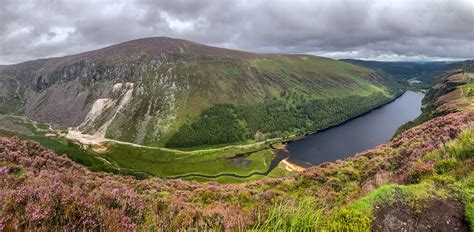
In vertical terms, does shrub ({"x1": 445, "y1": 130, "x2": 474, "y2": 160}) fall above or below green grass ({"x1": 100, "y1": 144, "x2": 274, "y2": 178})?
above

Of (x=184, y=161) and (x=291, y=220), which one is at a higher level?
(x=291, y=220)

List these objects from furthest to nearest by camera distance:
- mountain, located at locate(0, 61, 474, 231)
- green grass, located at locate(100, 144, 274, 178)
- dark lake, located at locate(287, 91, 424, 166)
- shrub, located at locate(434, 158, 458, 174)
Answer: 1. dark lake, located at locate(287, 91, 424, 166)
2. green grass, located at locate(100, 144, 274, 178)
3. shrub, located at locate(434, 158, 458, 174)
4. mountain, located at locate(0, 61, 474, 231)

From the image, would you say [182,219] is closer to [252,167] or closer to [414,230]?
[414,230]

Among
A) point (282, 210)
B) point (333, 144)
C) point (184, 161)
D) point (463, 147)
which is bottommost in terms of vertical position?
point (184, 161)

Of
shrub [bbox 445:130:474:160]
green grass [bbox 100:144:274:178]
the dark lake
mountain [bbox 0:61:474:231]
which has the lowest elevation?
green grass [bbox 100:144:274:178]

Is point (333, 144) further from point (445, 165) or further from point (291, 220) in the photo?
point (291, 220)

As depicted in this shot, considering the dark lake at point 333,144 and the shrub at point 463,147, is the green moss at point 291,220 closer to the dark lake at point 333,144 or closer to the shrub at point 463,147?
the shrub at point 463,147

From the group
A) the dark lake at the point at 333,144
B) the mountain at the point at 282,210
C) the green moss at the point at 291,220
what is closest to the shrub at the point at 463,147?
the mountain at the point at 282,210

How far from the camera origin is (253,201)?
21.1 m

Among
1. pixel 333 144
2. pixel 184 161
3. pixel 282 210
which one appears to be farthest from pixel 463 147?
pixel 333 144

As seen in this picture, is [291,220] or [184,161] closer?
[291,220]

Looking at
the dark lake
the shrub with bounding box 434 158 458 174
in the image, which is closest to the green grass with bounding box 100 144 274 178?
the dark lake

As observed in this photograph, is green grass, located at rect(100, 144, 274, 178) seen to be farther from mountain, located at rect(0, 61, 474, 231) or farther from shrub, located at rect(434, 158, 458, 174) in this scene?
mountain, located at rect(0, 61, 474, 231)

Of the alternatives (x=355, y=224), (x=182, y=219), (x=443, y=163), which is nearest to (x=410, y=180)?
(x=443, y=163)
